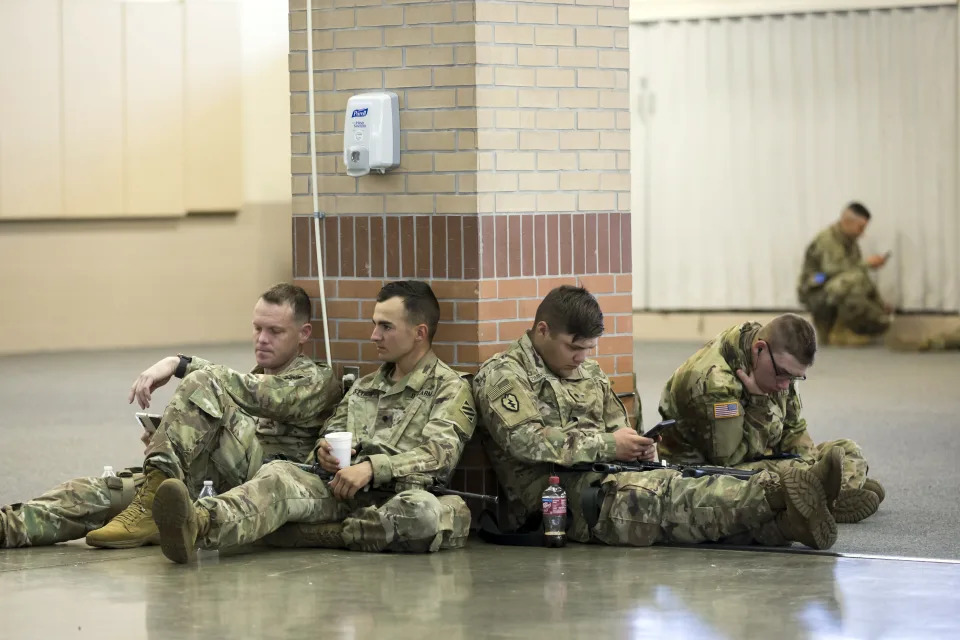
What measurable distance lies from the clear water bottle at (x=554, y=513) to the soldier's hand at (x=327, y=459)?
734mm

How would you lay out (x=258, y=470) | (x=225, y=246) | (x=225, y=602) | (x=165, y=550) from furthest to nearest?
(x=225, y=246), (x=258, y=470), (x=165, y=550), (x=225, y=602)

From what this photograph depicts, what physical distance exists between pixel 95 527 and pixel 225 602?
126 centimetres

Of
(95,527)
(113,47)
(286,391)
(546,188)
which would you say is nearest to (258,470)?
(286,391)

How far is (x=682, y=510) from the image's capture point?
16.6ft

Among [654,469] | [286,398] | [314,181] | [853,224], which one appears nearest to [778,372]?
[654,469]

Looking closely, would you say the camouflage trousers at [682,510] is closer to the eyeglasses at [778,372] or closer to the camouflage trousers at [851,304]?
the eyeglasses at [778,372]

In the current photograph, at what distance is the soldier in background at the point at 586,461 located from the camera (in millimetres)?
4988

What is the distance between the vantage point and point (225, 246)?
1442cm

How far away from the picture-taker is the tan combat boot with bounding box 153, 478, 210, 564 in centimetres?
448

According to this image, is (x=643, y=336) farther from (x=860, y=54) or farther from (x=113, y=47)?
(x=113, y=47)

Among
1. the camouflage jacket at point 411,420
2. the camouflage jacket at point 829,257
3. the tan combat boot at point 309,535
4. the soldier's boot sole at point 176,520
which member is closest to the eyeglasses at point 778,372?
the camouflage jacket at point 411,420

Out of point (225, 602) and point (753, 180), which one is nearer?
point (225, 602)

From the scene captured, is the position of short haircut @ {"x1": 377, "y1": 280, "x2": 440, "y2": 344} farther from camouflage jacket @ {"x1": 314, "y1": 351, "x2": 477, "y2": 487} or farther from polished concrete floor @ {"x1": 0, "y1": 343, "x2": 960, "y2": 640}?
polished concrete floor @ {"x1": 0, "y1": 343, "x2": 960, "y2": 640}

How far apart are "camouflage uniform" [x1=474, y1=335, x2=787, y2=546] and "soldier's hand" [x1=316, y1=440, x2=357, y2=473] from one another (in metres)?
0.58
